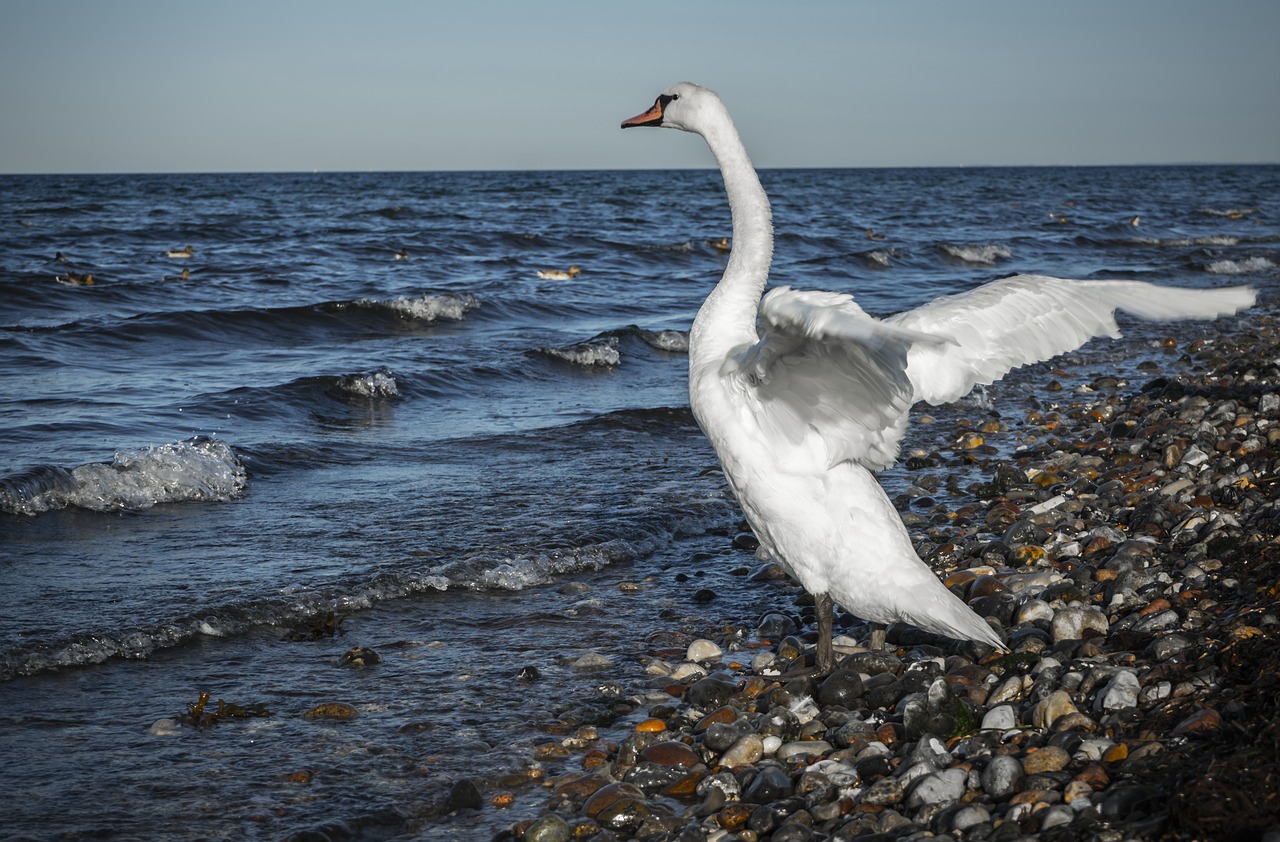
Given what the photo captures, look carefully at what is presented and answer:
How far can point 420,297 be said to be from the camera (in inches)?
687

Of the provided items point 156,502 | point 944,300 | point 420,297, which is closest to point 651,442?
point 156,502

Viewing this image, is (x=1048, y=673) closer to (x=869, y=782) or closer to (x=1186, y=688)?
(x=1186, y=688)

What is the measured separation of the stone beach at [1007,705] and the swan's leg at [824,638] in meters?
Answer: 0.06

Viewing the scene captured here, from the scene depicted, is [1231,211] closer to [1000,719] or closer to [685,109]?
[685,109]

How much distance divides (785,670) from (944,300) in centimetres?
179

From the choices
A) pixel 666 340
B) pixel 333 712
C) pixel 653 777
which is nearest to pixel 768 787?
pixel 653 777

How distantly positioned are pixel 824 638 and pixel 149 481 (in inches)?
212

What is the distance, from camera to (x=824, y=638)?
191 inches

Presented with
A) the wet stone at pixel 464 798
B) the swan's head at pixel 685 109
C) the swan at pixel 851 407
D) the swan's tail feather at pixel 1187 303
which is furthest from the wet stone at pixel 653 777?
the swan's head at pixel 685 109

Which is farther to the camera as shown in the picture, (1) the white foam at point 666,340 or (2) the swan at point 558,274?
(2) the swan at point 558,274

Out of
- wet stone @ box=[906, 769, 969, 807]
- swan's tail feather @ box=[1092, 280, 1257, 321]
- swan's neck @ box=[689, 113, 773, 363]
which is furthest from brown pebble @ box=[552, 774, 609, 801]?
swan's tail feather @ box=[1092, 280, 1257, 321]

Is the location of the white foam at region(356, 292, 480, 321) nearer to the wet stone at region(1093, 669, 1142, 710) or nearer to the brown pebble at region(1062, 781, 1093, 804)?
the wet stone at region(1093, 669, 1142, 710)

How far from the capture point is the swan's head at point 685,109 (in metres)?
5.23

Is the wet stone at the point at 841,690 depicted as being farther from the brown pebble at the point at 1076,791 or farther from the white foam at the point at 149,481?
the white foam at the point at 149,481
